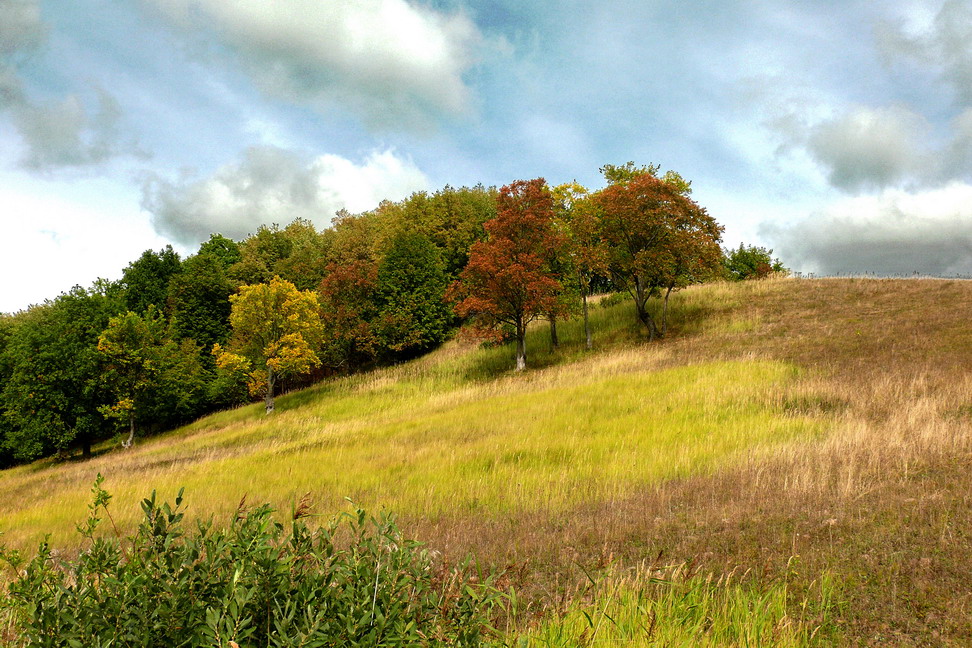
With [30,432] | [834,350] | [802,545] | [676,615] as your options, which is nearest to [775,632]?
[676,615]

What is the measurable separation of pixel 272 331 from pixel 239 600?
33567 millimetres

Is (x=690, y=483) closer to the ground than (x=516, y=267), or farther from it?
closer to the ground

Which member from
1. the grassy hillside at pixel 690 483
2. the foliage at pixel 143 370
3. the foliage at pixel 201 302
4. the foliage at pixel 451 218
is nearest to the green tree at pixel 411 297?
the foliage at pixel 451 218

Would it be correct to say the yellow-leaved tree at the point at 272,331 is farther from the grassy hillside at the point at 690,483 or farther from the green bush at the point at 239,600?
the green bush at the point at 239,600

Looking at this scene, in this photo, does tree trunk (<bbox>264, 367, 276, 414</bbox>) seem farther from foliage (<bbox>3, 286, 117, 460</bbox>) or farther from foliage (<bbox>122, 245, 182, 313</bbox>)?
foliage (<bbox>122, 245, 182, 313</bbox>)

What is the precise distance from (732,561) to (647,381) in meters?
13.2

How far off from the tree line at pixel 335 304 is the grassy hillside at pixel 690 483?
277 inches

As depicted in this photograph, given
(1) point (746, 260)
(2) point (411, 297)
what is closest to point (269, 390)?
(2) point (411, 297)

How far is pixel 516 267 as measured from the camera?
86.2 ft

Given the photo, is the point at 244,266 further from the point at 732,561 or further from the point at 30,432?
the point at 732,561

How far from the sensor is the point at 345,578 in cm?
253

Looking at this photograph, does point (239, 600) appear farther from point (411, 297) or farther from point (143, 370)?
point (143, 370)

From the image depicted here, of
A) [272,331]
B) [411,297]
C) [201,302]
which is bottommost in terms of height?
[272,331]

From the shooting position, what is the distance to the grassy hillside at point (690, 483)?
4.15m
